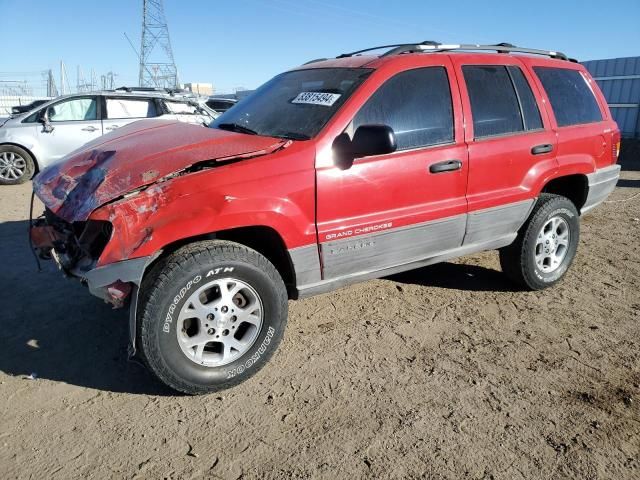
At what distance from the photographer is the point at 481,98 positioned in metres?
3.60

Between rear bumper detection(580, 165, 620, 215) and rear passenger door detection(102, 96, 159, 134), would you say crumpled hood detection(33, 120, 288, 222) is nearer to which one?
rear bumper detection(580, 165, 620, 215)

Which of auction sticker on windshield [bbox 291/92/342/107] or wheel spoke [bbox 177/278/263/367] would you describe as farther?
auction sticker on windshield [bbox 291/92/342/107]

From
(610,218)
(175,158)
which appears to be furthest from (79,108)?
(610,218)

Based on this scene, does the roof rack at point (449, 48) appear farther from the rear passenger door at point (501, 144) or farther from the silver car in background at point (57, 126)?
the silver car in background at point (57, 126)

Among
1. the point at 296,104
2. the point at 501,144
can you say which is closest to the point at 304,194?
the point at 296,104

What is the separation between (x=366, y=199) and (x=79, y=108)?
7.94 meters

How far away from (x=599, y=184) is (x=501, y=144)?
4.65ft

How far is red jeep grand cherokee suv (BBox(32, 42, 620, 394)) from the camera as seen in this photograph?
8.51 ft

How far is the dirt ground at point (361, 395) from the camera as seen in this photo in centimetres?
231

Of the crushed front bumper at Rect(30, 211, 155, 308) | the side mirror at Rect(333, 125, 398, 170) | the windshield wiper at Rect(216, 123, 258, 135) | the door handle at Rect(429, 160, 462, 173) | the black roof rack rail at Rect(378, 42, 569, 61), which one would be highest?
the black roof rack rail at Rect(378, 42, 569, 61)

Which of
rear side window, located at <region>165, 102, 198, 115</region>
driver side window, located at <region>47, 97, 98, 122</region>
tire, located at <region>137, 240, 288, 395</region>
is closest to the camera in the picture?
tire, located at <region>137, 240, 288, 395</region>

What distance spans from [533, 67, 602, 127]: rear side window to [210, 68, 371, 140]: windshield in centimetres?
179

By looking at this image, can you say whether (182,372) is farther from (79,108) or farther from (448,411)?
(79,108)

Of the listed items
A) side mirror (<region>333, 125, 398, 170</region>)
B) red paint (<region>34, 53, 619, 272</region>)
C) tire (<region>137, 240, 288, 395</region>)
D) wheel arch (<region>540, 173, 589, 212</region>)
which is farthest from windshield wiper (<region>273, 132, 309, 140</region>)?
wheel arch (<region>540, 173, 589, 212</region>)
